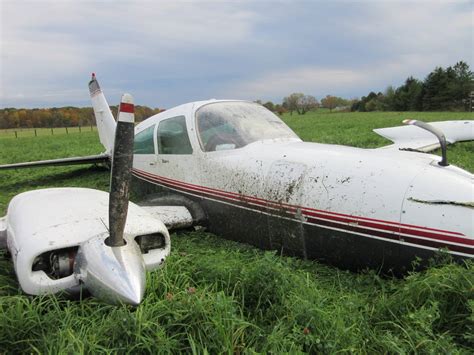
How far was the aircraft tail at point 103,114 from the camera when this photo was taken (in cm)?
876

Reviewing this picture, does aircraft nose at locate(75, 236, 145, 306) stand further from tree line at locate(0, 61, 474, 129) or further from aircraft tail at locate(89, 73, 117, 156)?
tree line at locate(0, 61, 474, 129)

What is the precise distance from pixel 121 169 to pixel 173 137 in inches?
105

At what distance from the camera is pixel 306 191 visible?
3676 millimetres

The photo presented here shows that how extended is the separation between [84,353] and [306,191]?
7.62 feet

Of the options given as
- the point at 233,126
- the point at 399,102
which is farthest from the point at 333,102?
the point at 233,126

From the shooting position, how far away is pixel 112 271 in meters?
2.76

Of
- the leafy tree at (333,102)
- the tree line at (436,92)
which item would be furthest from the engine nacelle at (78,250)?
the leafy tree at (333,102)

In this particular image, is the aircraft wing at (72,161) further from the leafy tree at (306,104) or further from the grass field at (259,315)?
the leafy tree at (306,104)

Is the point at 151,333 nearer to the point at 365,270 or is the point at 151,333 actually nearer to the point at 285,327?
the point at 285,327

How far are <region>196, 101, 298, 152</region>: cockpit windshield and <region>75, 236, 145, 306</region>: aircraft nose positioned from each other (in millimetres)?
2145

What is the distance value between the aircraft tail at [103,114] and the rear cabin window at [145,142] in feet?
8.54

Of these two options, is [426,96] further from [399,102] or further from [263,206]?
[263,206]

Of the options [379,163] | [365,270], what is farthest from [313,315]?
[379,163]

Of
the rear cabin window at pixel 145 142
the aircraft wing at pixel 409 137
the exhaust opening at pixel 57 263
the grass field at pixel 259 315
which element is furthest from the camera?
the aircraft wing at pixel 409 137
